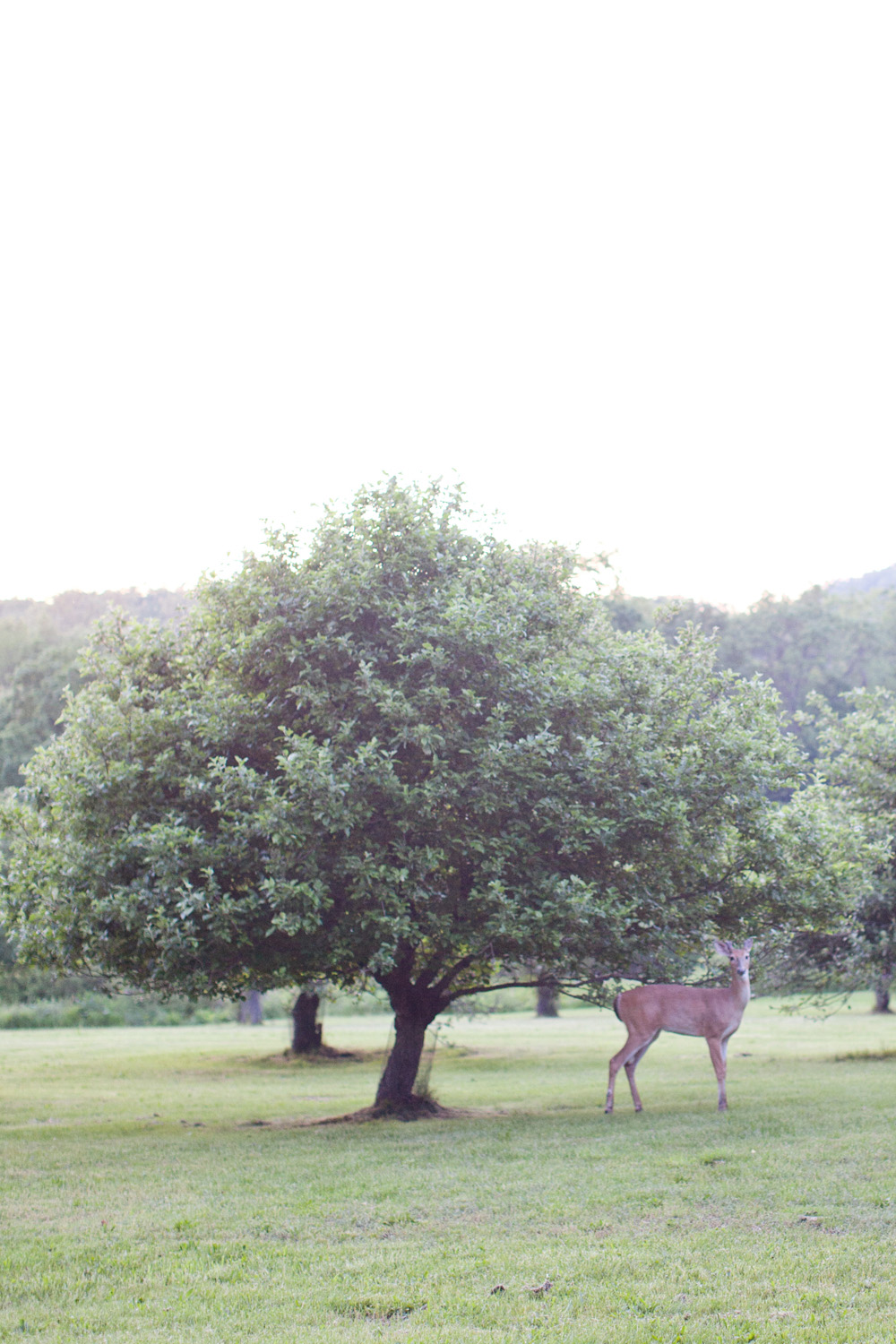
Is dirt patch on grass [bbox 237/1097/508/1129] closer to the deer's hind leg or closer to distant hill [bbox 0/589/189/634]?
the deer's hind leg

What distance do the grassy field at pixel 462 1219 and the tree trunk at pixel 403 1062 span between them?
115 centimetres

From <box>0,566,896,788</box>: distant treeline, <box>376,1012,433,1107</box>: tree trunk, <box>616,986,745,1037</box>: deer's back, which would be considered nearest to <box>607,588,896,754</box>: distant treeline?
<box>0,566,896,788</box>: distant treeline

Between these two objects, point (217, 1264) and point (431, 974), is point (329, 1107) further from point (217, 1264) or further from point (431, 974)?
point (217, 1264)

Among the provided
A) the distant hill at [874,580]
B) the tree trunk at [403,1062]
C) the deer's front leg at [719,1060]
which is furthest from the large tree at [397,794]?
the distant hill at [874,580]

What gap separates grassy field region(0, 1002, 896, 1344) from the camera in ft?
22.9

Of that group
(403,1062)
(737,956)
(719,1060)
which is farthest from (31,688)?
(737,956)

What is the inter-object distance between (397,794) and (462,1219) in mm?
5672

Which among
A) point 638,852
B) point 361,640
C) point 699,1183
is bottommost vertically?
point 699,1183

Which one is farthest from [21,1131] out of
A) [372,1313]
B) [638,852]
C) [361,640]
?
[372,1313]

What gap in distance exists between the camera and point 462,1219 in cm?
981

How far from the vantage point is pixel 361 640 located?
1588 centimetres

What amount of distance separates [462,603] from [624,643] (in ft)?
14.8

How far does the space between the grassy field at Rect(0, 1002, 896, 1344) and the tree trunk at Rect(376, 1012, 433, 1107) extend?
45.2 inches

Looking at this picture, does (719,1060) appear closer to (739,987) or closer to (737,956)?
(739,987)
